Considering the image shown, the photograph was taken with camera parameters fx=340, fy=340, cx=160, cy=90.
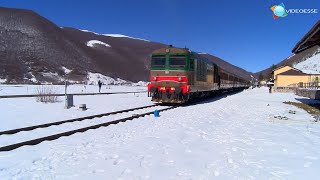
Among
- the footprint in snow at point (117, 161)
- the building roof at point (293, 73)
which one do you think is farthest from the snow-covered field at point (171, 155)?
the building roof at point (293, 73)

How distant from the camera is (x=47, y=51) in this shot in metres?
88.1

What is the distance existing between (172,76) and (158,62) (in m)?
1.29

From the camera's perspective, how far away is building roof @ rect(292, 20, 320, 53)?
40.6 feet

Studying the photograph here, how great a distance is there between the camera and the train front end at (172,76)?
61.1ft

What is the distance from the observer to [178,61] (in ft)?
62.2

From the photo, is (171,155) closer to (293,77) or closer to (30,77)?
(293,77)

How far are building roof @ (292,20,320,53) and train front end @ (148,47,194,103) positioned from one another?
5657 millimetres

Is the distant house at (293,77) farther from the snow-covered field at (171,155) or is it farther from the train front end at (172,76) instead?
the snow-covered field at (171,155)

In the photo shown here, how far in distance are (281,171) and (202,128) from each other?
15.9ft

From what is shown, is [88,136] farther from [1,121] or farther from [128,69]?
[128,69]

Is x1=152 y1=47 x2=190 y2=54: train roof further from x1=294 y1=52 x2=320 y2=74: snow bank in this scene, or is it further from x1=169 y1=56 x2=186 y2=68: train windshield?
x1=294 y1=52 x2=320 y2=74: snow bank

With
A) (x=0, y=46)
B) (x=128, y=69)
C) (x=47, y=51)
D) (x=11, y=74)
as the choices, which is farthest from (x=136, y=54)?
(x=11, y=74)

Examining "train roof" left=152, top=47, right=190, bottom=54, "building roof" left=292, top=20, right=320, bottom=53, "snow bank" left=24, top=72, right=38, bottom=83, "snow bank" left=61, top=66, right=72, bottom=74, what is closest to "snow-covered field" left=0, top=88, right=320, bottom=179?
"building roof" left=292, top=20, right=320, bottom=53

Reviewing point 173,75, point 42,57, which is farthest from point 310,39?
point 42,57
